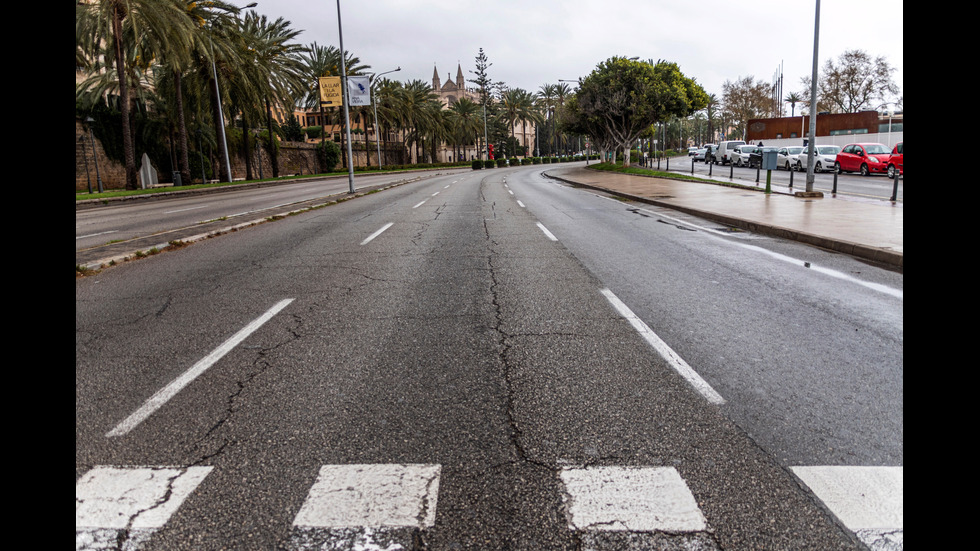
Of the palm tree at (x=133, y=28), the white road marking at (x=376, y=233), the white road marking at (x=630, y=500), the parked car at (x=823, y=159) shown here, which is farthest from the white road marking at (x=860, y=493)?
the parked car at (x=823, y=159)

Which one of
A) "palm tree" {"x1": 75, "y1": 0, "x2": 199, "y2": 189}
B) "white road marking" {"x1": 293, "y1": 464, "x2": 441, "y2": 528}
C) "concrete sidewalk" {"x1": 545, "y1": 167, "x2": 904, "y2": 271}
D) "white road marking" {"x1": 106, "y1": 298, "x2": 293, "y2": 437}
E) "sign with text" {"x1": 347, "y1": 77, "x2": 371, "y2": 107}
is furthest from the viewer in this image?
"palm tree" {"x1": 75, "y1": 0, "x2": 199, "y2": 189}

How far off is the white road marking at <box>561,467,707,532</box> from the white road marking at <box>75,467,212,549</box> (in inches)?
68.8

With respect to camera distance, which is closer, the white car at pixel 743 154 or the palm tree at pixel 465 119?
the white car at pixel 743 154

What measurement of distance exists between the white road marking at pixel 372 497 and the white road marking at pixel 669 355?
1.89 m

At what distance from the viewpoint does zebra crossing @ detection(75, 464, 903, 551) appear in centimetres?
234

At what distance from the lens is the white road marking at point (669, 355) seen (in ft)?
12.3

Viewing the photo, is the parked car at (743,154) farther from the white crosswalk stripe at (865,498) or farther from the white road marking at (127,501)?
the white road marking at (127,501)

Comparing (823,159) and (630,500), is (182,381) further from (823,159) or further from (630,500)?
→ (823,159)

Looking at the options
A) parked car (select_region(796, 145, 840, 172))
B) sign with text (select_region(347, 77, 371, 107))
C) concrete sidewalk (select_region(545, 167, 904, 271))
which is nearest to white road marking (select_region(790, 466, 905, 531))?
concrete sidewalk (select_region(545, 167, 904, 271))

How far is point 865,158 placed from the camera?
1166 inches

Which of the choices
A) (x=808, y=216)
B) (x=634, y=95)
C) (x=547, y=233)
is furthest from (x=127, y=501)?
(x=634, y=95)

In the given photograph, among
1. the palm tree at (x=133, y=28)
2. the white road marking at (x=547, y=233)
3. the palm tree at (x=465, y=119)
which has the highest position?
the palm tree at (x=465, y=119)

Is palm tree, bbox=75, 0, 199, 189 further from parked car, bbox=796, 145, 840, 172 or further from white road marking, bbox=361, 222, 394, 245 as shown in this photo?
parked car, bbox=796, 145, 840, 172
